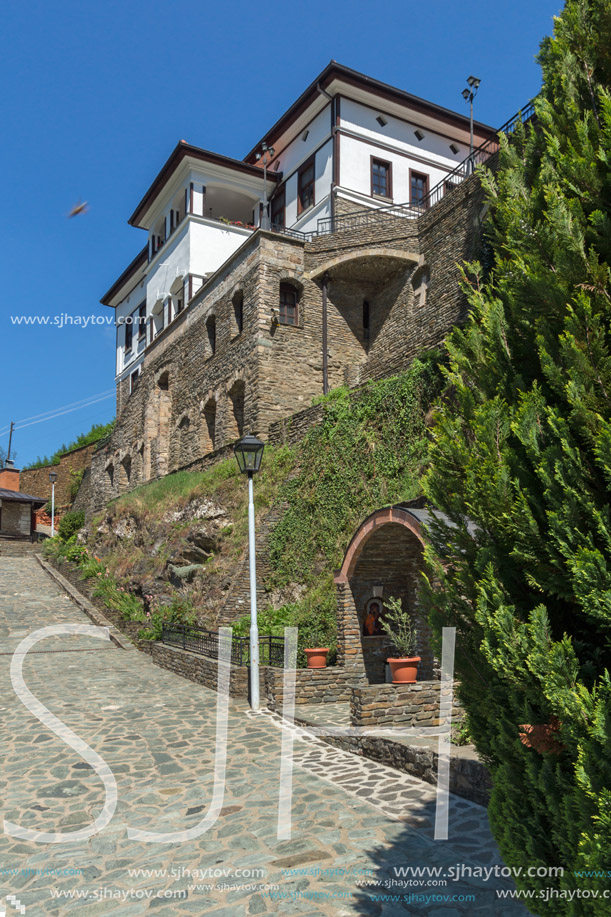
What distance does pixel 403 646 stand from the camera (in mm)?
9898

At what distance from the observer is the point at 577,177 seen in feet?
9.67

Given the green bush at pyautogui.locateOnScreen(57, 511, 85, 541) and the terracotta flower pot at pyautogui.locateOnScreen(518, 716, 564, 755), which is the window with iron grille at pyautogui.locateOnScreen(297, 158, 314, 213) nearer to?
the green bush at pyautogui.locateOnScreen(57, 511, 85, 541)

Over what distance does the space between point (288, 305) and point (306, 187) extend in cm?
590

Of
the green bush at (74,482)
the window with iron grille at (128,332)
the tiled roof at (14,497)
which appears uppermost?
the window with iron grille at (128,332)

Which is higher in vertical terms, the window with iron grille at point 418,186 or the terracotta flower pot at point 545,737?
the window with iron grille at point 418,186

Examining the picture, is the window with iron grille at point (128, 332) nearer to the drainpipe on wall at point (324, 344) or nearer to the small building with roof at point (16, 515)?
the small building with roof at point (16, 515)

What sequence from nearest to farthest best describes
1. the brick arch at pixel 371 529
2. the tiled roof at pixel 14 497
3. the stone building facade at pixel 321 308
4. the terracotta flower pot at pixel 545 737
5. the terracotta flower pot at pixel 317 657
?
the terracotta flower pot at pixel 545 737
the brick arch at pixel 371 529
the terracotta flower pot at pixel 317 657
the stone building facade at pixel 321 308
the tiled roof at pixel 14 497

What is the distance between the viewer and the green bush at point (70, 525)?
110ft

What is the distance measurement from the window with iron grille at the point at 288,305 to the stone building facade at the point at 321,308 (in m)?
0.05

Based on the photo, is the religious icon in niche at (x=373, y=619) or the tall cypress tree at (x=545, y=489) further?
the religious icon in niche at (x=373, y=619)

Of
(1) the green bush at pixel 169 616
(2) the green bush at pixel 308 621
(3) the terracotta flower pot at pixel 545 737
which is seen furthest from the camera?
(1) the green bush at pixel 169 616

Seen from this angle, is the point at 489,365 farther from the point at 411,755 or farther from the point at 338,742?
the point at 338,742

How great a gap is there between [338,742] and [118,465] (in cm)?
2742

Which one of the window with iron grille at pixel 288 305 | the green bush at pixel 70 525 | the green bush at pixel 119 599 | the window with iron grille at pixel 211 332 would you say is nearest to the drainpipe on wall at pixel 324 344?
the window with iron grille at pixel 288 305
